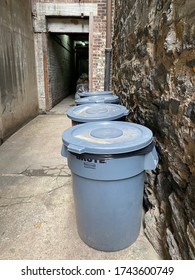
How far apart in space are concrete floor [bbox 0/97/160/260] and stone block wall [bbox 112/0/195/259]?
0.35 meters

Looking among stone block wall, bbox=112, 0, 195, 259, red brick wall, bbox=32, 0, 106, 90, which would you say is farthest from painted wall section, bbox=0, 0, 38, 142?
stone block wall, bbox=112, 0, 195, 259

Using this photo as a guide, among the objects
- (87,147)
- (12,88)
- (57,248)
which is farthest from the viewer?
(12,88)

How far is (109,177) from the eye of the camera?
1.28 metres

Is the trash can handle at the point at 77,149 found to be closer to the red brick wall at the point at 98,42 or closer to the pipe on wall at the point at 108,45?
the pipe on wall at the point at 108,45

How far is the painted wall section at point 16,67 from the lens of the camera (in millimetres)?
4129

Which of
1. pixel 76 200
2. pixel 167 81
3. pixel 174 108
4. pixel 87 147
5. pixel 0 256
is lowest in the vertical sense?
pixel 0 256

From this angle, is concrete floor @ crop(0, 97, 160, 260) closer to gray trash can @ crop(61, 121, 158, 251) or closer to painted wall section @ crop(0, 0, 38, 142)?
gray trash can @ crop(61, 121, 158, 251)

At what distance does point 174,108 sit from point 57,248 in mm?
1378

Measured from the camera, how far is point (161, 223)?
1.55 meters

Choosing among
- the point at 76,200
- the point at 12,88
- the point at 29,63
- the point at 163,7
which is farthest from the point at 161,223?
the point at 29,63

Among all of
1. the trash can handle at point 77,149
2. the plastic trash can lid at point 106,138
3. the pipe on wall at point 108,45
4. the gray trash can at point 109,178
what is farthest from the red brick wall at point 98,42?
the trash can handle at point 77,149

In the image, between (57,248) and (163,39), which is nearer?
(163,39)

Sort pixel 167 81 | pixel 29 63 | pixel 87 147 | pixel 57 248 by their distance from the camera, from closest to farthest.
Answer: pixel 87 147 < pixel 167 81 < pixel 57 248 < pixel 29 63

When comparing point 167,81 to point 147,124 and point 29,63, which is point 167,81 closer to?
point 147,124
